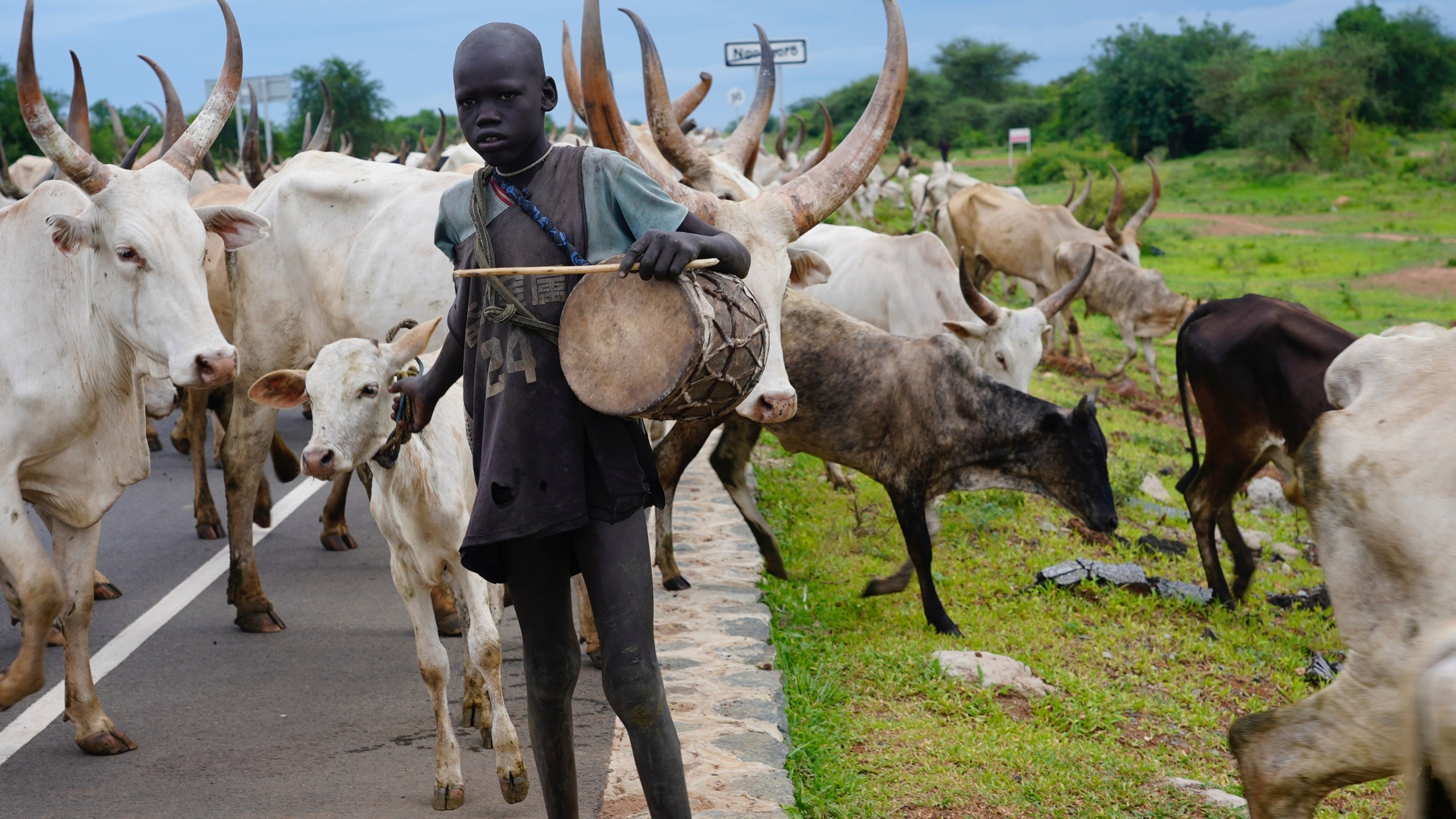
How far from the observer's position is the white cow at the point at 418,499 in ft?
13.8

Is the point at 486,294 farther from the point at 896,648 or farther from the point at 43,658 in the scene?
the point at 896,648

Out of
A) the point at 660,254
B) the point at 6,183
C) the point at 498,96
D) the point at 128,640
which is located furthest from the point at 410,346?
the point at 6,183

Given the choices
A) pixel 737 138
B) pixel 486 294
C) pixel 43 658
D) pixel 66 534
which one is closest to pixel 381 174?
pixel 737 138

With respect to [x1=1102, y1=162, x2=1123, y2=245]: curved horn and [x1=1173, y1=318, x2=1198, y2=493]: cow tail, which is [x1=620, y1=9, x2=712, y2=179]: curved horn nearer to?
[x1=1173, y1=318, x2=1198, y2=493]: cow tail

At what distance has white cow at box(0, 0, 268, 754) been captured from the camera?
4.53m

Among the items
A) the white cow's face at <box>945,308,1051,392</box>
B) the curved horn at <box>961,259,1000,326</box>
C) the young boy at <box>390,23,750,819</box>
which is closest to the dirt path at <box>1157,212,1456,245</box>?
the white cow's face at <box>945,308,1051,392</box>

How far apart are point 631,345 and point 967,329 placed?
5.32m

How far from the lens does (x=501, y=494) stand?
10.3ft

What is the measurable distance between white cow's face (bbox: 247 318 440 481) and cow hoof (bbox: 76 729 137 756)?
4.57 feet

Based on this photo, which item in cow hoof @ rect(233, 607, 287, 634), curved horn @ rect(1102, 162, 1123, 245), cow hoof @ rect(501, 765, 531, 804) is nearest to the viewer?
cow hoof @ rect(501, 765, 531, 804)

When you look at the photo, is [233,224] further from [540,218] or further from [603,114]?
[540,218]

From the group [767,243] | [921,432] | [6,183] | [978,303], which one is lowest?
[921,432]

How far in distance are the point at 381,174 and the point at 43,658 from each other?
3.00m

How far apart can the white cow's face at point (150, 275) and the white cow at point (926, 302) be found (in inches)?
187
